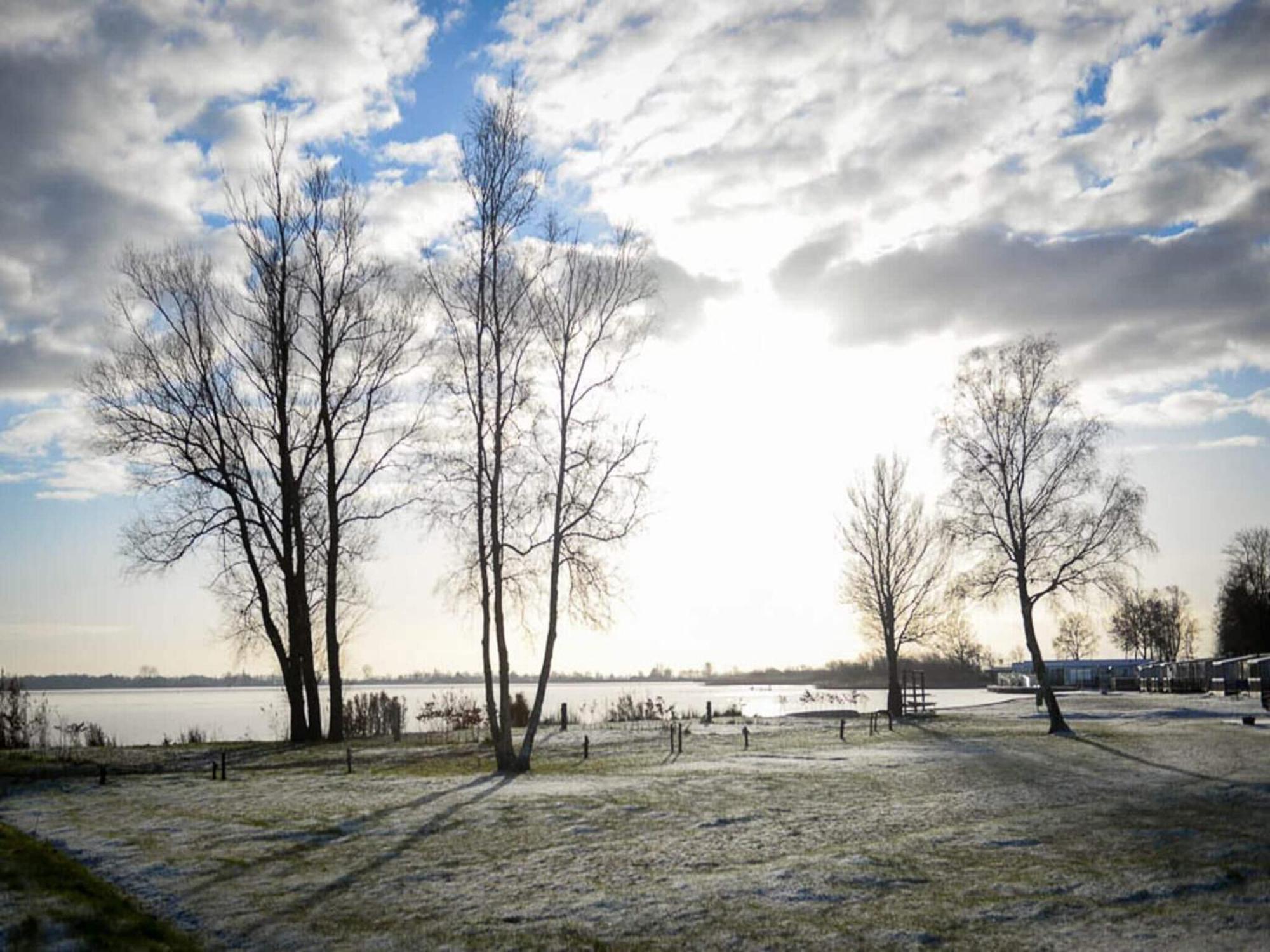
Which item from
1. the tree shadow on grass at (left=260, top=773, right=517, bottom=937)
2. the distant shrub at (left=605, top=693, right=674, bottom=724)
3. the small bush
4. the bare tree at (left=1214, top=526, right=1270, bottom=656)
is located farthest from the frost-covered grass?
the bare tree at (left=1214, top=526, right=1270, bottom=656)

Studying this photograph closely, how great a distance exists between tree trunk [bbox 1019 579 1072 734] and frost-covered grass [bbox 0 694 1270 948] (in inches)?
378

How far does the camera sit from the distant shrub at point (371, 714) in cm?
4447

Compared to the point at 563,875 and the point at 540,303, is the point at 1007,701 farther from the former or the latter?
the point at 563,875

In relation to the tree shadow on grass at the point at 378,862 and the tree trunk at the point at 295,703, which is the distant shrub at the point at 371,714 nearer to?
the tree trunk at the point at 295,703

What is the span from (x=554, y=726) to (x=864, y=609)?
21.9m

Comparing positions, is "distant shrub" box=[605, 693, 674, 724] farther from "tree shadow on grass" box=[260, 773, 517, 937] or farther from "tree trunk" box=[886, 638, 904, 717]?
"tree shadow on grass" box=[260, 773, 517, 937]

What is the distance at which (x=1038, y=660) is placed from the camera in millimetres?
36875

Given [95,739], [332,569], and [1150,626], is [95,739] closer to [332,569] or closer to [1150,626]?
[332,569]

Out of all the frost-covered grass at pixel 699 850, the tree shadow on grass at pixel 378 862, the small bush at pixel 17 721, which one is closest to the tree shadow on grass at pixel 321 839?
the frost-covered grass at pixel 699 850

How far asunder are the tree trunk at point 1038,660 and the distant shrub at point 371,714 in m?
26.9

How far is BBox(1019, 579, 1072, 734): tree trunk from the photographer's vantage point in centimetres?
3559

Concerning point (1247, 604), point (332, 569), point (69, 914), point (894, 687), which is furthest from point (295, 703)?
point (1247, 604)

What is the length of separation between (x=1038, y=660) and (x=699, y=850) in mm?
27187

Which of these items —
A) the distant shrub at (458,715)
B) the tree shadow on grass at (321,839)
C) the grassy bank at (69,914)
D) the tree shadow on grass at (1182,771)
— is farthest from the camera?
the distant shrub at (458,715)
